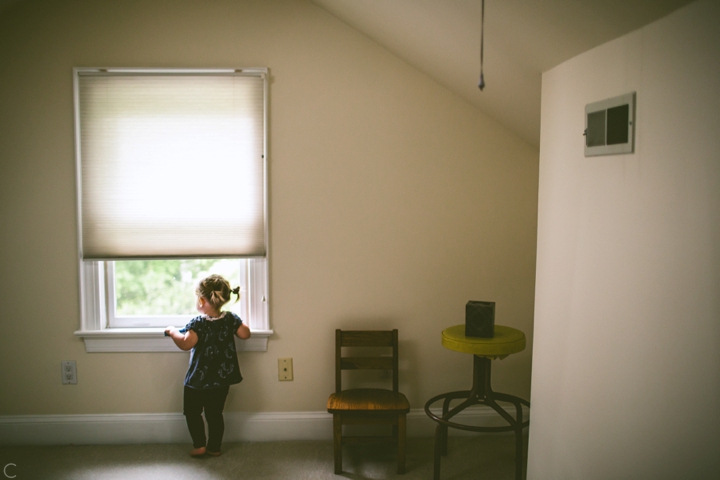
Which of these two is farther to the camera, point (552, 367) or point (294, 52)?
point (294, 52)

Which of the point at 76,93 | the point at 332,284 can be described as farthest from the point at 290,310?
the point at 76,93

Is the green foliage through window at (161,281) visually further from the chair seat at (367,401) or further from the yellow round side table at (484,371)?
the yellow round side table at (484,371)

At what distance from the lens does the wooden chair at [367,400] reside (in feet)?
8.02

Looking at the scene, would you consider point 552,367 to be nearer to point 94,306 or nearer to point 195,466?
point 195,466

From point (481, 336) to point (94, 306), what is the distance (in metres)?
2.02

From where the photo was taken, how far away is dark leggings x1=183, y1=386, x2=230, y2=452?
8.63 ft

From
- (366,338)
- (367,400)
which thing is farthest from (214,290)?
(367,400)

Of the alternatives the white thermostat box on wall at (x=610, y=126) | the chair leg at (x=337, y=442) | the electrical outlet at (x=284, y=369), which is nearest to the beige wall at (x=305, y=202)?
the electrical outlet at (x=284, y=369)

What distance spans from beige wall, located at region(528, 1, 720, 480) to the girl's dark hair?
1578mm

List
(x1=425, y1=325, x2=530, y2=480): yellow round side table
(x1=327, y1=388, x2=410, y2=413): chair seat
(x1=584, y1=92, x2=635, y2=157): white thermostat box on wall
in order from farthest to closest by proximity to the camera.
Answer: (x1=327, y1=388, x2=410, y2=413): chair seat → (x1=425, y1=325, x2=530, y2=480): yellow round side table → (x1=584, y1=92, x2=635, y2=157): white thermostat box on wall

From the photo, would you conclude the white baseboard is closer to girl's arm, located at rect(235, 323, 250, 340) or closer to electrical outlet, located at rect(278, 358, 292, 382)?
electrical outlet, located at rect(278, 358, 292, 382)

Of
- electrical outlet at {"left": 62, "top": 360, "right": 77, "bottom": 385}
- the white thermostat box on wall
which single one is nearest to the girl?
electrical outlet at {"left": 62, "top": 360, "right": 77, "bottom": 385}

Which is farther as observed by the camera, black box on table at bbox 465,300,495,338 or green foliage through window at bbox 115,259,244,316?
green foliage through window at bbox 115,259,244,316

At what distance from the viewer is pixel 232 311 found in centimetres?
287
